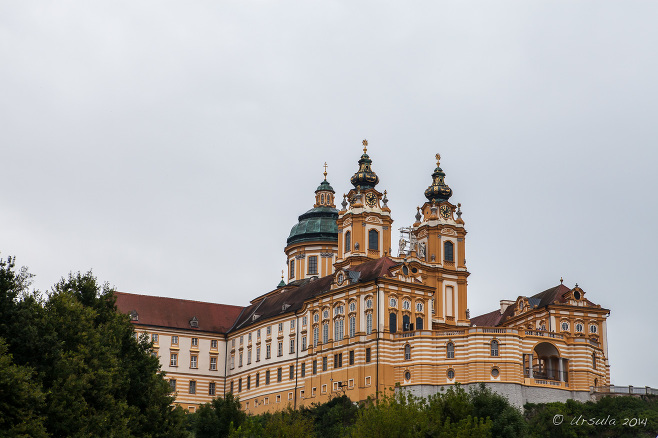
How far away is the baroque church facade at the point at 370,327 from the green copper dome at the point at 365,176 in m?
0.13

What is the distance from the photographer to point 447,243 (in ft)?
353

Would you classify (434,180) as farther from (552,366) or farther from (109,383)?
(109,383)

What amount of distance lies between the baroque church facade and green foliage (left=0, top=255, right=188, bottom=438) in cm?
2446

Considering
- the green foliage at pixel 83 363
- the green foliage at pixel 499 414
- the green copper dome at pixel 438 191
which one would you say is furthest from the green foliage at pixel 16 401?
the green copper dome at pixel 438 191

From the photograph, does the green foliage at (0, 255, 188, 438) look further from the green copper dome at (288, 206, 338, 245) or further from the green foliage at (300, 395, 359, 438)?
the green copper dome at (288, 206, 338, 245)

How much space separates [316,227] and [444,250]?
57.9 ft

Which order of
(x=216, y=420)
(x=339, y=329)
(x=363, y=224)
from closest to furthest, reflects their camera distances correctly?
(x=216, y=420) < (x=339, y=329) < (x=363, y=224)

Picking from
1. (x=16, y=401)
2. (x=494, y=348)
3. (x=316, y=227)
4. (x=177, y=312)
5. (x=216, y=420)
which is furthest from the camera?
(x=316, y=227)

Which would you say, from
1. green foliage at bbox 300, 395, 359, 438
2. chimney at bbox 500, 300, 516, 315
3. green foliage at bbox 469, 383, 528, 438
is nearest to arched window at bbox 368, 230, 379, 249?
chimney at bbox 500, 300, 516, 315

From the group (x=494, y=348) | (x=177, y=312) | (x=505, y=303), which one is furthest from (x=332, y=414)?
(x=177, y=312)

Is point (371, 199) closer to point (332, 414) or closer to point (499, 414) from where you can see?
point (332, 414)

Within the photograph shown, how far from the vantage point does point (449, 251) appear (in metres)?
107

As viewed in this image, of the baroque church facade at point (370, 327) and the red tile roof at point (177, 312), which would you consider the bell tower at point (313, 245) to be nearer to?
the baroque church facade at point (370, 327)

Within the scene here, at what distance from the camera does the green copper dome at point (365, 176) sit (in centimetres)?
10644
